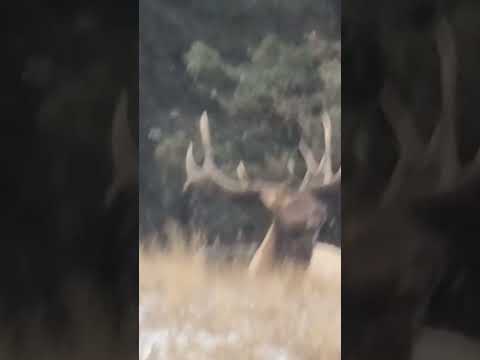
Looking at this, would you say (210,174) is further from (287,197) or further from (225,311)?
(225,311)

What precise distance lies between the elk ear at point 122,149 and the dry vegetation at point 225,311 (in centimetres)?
15

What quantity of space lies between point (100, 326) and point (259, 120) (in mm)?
560

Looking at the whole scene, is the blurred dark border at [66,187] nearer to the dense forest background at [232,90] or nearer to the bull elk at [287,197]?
the dense forest background at [232,90]

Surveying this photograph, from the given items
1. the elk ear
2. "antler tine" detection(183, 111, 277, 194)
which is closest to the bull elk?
"antler tine" detection(183, 111, 277, 194)

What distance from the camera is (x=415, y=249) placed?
125cm

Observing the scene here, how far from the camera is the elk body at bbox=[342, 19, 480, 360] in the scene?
1.24 meters

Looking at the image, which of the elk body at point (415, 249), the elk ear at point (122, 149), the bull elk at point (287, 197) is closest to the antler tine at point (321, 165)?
the bull elk at point (287, 197)

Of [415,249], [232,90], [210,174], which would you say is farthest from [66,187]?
[415,249]

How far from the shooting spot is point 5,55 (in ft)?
3.99

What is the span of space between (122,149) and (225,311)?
41 cm

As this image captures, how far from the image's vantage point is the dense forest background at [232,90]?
1.25 m

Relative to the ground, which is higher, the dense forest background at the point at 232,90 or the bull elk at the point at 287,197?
the dense forest background at the point at 232,90

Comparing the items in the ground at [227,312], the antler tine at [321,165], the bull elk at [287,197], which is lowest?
the ground at [227,312]

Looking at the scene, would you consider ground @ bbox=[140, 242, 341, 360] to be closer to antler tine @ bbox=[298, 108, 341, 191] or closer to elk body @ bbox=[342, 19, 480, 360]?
elk body @ bbox=[342, 19, 480, 360]
